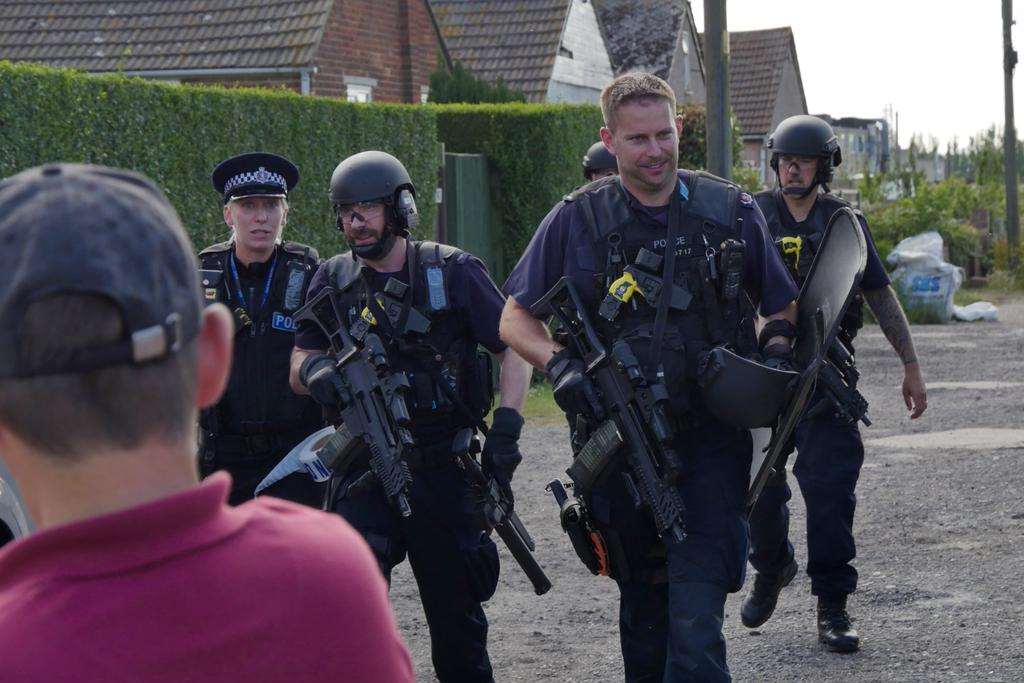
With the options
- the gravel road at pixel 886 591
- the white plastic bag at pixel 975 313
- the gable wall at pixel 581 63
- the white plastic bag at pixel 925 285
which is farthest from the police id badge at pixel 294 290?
the gable wall at pixel 581 63

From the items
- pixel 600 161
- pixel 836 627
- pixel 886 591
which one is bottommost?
→ pixel 886 591

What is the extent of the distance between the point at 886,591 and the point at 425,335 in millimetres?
2968

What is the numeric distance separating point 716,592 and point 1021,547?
12.9ft

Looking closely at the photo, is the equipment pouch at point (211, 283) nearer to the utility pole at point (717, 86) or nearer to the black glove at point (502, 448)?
the black glove at point (502, 448)

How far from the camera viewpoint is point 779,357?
4.89 meters

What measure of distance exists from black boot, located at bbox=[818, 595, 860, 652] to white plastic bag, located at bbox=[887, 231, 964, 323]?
16380 millimetres

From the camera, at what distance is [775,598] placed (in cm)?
645

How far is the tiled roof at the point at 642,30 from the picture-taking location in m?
46.4

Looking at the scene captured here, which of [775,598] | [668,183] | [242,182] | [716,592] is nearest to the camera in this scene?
[716,592]

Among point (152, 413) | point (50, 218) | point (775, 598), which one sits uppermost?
point (50, 218)

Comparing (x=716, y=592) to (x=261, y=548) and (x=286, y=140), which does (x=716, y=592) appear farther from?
(x=286, y=140)

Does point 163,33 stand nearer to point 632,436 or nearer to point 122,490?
point 632,436

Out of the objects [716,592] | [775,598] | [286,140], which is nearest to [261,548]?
[716,592]

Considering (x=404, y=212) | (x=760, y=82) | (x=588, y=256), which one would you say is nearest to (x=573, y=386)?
(x=588, y=256)
